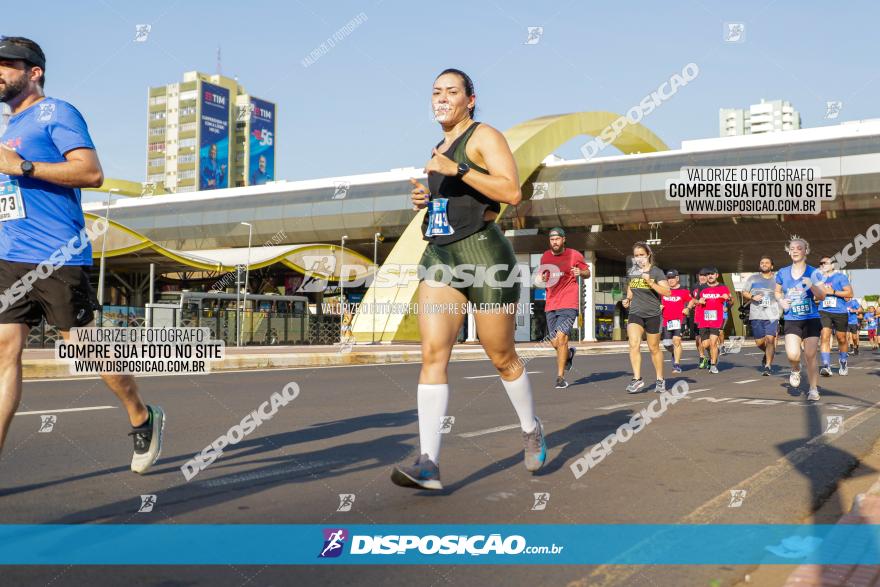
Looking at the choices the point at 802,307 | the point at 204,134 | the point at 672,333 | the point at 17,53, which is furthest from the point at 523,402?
the point at 204,134

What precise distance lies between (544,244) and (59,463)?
141 ft

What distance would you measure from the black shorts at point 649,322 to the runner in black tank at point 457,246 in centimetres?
627

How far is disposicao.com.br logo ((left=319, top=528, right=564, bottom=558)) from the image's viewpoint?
302 cm

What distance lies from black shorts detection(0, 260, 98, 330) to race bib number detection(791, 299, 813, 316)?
305 inches

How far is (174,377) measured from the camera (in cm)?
1241

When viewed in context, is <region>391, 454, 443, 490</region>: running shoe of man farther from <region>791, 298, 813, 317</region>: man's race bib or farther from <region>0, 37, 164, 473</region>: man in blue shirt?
<region>791, 298, 813, 317</region>: man's race bib

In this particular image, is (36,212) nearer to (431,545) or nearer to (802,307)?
(431,545)

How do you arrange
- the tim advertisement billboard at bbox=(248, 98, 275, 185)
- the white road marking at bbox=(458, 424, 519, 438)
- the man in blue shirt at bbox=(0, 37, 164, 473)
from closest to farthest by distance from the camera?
the man in blue shirt at bbox=(0, 37, 164, 473) < the white road marking at bbox=(458, 424, 519, 438) < the tim advertisement billboard at bbox=(248, 98, 275, 185)

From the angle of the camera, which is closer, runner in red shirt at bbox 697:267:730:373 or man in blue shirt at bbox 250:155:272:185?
runner in red shirt at bbox 697:267:730:373

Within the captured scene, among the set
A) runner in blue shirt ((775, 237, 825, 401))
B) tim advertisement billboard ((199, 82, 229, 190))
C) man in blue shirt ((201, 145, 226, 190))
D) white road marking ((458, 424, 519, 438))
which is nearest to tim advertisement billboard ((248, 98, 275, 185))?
tim advertisement billboard ((199, 82, 229, 190))

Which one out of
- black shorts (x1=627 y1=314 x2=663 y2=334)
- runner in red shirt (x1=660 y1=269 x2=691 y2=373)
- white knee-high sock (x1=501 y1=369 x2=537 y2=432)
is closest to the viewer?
white knee-high sock (x1=501 y1=369 x2=537 y2=432)

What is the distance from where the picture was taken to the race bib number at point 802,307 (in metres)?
9.12

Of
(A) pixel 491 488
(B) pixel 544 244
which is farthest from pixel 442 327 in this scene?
(B) pixel 544 244

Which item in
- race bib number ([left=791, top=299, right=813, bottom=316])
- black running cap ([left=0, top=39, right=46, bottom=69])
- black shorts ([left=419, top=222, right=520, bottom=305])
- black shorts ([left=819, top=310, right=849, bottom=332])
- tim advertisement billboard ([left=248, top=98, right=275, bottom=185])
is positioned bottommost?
black shorts ([left=819, top=310, right=849, bottom=332])
